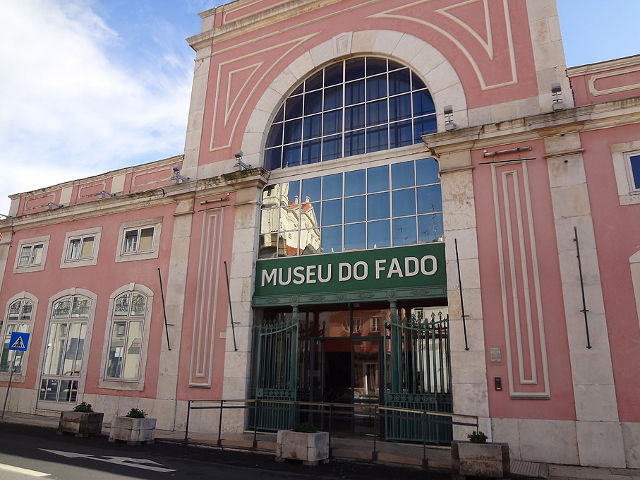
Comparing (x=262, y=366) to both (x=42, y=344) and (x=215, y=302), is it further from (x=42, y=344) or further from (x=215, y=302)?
(x=42, y=344)

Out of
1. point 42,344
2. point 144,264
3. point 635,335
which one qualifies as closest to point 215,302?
point 144,264

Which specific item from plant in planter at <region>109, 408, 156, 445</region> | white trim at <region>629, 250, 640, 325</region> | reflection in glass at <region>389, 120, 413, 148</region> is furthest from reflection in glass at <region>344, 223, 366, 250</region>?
plant in planter at <region>109, 408, 156, 445</region>

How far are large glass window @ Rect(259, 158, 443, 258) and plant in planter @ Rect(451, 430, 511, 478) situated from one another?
5.29m

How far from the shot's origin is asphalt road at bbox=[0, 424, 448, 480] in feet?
26.6

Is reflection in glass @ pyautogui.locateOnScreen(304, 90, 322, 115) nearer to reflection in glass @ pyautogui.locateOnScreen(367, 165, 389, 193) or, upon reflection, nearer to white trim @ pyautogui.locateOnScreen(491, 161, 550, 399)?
reflection in glass @ pyautogui.locateOnScreen(367, 165, 389, 193)

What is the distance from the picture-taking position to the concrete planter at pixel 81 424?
12609 millimetres

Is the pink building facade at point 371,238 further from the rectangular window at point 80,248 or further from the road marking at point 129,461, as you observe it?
the road marking at point 129,461

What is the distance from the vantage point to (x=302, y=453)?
969cm

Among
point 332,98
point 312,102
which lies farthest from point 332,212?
point 312,102

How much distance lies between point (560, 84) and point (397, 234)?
5419 millimetres

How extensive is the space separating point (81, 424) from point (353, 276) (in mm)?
8255

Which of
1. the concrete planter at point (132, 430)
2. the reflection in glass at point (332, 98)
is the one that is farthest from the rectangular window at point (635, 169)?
the concrete planter at point (132, 430)

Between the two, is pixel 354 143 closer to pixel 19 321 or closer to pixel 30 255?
pixel 30 255

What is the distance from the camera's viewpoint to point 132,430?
11602 millimetres
